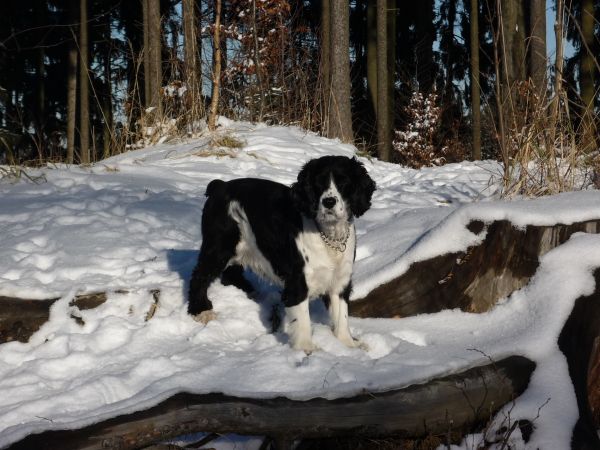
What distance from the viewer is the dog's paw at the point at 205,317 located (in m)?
4.21

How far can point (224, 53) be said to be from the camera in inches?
588

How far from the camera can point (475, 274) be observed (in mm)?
4039

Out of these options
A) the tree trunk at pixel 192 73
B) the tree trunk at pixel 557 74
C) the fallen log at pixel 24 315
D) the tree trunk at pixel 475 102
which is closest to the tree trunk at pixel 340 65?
the tree trunk at pixel 192 73

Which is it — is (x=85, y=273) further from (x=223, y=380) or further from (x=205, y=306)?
(x=223, y=380)

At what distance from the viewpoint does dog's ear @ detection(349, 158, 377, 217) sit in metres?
4.07

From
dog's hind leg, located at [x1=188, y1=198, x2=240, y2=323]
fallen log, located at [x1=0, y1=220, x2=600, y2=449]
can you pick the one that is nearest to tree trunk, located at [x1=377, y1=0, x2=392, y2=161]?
dog's hind leg, located at [x1=188, y1=198, x2=240, y2=323]

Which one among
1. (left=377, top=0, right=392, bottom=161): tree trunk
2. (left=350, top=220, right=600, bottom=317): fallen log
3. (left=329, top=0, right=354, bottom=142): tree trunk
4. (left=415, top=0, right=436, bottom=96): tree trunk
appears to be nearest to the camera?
(left=350, top=220, right=600, bottom=317): fallen log

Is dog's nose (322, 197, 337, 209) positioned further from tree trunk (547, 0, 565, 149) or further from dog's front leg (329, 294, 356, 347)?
tree trunk (547, 0, 565, 149)

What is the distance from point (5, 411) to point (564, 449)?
262 centimetres

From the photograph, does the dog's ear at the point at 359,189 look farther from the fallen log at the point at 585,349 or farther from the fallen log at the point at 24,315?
the fallen log at the point at 24,315

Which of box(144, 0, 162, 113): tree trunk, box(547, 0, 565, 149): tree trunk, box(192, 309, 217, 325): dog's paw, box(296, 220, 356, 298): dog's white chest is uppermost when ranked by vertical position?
box(144, 0, 162, 113): tree trunk

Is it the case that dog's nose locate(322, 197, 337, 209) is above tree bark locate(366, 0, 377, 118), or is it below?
below

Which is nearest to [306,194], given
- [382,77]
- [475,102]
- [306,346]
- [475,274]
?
[306,346]

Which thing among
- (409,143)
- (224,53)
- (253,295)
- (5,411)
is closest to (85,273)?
(253,295)
